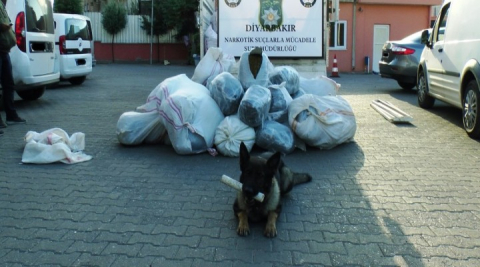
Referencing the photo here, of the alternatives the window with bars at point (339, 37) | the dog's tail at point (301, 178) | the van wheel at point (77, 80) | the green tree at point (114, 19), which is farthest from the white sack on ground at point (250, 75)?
the green tree at point (114, 19)

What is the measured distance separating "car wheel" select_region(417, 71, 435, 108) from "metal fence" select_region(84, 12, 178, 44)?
1028 inches

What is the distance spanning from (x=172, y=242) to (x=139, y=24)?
3349cm

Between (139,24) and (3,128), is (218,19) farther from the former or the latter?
(139,24)

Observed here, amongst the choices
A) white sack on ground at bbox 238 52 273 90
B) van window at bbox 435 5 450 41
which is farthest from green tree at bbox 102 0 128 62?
white sack on ground at bbox 238 52 273 90

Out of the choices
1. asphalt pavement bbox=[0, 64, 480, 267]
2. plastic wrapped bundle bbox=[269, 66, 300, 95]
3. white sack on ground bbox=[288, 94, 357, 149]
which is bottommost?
asphalt pavement bbox=[0, 64, 480, 267]

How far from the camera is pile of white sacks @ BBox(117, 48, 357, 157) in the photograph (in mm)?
6777

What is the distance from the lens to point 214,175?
5.94 meters

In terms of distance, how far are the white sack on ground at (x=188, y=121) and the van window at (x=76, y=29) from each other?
9.79m

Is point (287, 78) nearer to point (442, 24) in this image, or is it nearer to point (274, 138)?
point (274, 138)

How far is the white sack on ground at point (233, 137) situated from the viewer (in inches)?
266

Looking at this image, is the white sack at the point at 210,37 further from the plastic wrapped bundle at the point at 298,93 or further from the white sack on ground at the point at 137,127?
the white sack on ground at the point at 137,127

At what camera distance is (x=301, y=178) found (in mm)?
5551

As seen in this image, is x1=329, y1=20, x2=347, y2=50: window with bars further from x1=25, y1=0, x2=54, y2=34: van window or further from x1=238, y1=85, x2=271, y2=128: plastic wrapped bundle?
x1=238, y1=85, x2=271, y2=128: plastic wrapped bundle

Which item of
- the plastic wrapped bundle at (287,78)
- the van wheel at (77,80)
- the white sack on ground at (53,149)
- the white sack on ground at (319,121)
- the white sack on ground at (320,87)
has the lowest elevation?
the white sack on ground at (53,149)
